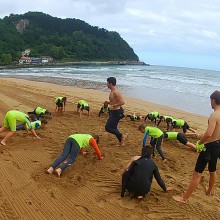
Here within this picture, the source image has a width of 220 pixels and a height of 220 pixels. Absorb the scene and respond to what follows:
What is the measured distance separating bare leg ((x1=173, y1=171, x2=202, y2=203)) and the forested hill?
9591 cm

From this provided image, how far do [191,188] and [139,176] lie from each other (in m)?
0.95

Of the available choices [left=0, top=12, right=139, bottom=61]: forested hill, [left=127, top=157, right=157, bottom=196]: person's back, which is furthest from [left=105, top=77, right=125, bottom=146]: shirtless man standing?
[left=0, top=12, right=139, bottom=61]: forested hill

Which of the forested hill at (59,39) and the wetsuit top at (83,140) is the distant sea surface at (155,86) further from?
the forested hill at (59,39)

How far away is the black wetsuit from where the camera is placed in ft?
18.3

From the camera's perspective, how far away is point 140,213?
5242mm

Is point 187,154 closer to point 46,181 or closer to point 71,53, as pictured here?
point 46,181

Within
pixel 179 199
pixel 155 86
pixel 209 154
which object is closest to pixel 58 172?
pixel 179 199

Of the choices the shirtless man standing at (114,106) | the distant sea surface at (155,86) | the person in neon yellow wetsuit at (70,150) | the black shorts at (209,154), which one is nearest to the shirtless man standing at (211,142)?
the black shorts at (209,154)

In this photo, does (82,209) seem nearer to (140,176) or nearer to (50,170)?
(140,176)

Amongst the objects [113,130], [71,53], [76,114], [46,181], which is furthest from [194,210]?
[71,53]

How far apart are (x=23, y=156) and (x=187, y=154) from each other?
15.0 feet

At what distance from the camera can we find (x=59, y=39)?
132 metres

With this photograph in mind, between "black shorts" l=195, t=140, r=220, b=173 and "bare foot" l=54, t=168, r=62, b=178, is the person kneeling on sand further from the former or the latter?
"bare foot" l=54, t=168, r=62, b=178

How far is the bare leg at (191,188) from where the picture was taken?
5.52 metres
